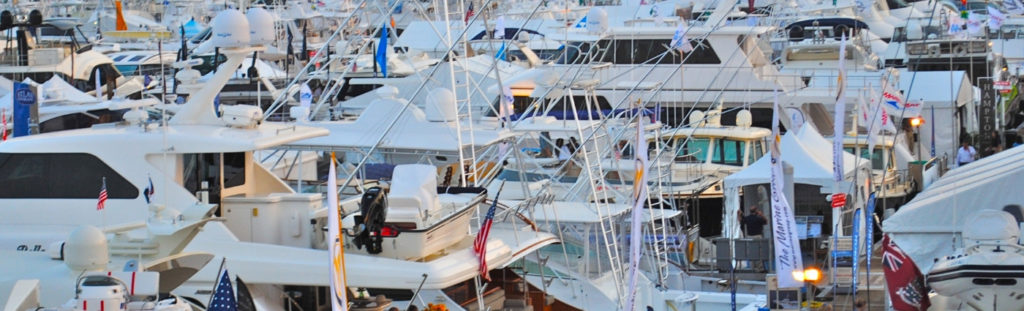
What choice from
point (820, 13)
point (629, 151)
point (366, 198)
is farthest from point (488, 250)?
point (820, 13)

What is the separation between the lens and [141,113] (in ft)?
41.1

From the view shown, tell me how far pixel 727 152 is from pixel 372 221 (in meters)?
11.9

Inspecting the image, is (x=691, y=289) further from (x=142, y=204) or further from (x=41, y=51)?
(x=41, y=51)

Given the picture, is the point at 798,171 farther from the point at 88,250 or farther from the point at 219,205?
the point at 88,250

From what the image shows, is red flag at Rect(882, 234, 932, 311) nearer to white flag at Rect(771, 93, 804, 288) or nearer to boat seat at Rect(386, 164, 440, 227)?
white flag at Rect(771, 93, 804, 288)

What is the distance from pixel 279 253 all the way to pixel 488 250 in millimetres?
1651

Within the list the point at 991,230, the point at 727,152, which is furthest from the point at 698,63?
the point at 991,230

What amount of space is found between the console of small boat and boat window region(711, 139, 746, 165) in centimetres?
1075

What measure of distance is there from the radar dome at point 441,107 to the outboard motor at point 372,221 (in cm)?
440

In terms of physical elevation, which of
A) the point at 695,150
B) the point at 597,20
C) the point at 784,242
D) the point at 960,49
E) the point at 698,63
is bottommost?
the point at 784,242

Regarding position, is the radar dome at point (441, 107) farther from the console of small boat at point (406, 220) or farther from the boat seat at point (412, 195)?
the boat seat at point (412, 195)

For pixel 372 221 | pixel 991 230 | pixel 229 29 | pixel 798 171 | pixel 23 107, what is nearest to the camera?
pixel 372 221

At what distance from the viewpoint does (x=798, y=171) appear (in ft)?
65.2

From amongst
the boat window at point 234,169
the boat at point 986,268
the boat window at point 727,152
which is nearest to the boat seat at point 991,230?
the boat at point 986,268
